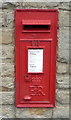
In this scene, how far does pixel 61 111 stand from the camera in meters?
2.31

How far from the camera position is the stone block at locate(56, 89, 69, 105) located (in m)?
2.25

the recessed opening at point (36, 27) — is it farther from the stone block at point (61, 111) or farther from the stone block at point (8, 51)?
the stone block at point (61, 111)

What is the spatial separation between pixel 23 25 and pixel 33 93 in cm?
68

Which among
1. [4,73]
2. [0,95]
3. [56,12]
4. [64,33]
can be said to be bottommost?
[0,95]

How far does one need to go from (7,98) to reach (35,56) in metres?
0.54

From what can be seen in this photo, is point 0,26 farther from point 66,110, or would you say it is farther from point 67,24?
point 66,110

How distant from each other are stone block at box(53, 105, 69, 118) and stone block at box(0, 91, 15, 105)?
0.46m

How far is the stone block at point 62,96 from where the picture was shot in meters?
2.25

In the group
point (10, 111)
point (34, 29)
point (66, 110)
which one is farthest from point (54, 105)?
point (34, 29)

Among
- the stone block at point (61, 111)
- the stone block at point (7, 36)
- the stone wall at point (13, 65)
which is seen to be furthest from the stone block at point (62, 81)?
the stone block at point (7, 36)

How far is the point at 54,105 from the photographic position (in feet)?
7.43

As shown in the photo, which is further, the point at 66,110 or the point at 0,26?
the point at 66,110

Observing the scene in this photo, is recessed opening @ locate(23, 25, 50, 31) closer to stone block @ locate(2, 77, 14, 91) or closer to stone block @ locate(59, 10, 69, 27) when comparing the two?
stone block @ locate(59, 10, 69, 27)

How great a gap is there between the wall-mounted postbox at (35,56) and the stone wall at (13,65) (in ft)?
0.21
